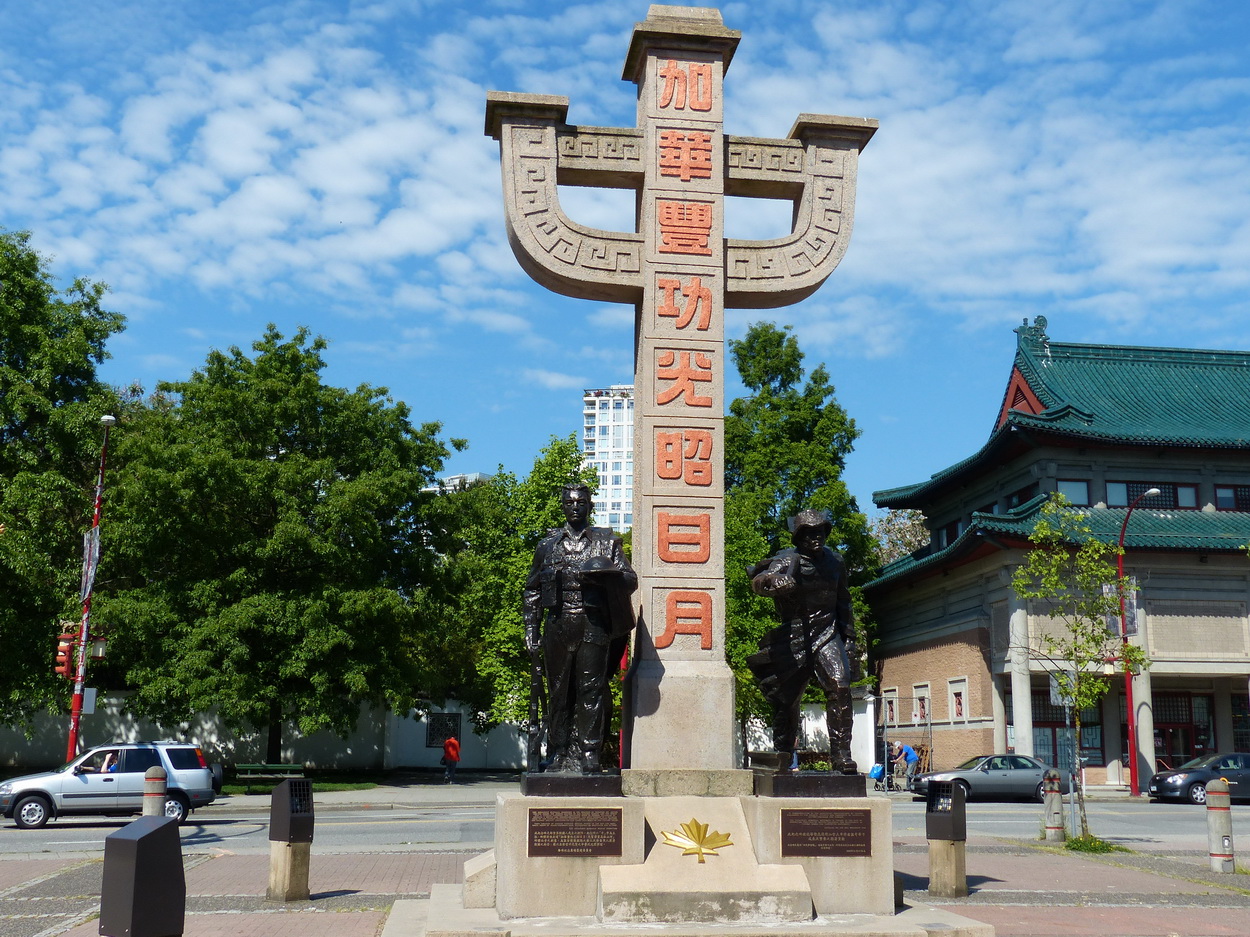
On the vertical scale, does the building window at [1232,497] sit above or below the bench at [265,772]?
above

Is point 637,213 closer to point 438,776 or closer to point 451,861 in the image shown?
point 451,861

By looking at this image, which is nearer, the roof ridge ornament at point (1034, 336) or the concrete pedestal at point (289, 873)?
the concrete pedestal at point (289, 873)

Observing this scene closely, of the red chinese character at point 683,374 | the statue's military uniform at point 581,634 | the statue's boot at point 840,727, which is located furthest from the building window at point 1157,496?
the statue's military uniform at point 581,634

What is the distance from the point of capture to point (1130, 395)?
39.4m

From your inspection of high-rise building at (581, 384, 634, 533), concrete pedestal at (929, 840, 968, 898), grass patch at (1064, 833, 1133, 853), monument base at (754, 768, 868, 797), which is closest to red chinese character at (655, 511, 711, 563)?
monument base at (754, 768, 868, 797)

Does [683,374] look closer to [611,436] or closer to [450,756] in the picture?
[450,756]

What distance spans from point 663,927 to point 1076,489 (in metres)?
32.3

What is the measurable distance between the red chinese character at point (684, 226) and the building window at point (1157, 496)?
29.9 m

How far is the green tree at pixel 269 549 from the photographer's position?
91.6ft

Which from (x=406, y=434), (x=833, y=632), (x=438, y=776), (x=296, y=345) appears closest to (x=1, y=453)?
(x=296, y=345)

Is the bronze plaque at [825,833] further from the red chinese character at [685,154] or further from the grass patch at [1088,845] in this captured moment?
the grass patch at [1088,845]

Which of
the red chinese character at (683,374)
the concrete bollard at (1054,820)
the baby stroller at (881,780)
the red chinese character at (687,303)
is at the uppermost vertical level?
the red chinese character at (687,303)

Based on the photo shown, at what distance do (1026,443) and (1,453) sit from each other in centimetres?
Answer: 2875

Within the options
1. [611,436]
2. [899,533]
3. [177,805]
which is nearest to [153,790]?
[177,805]
